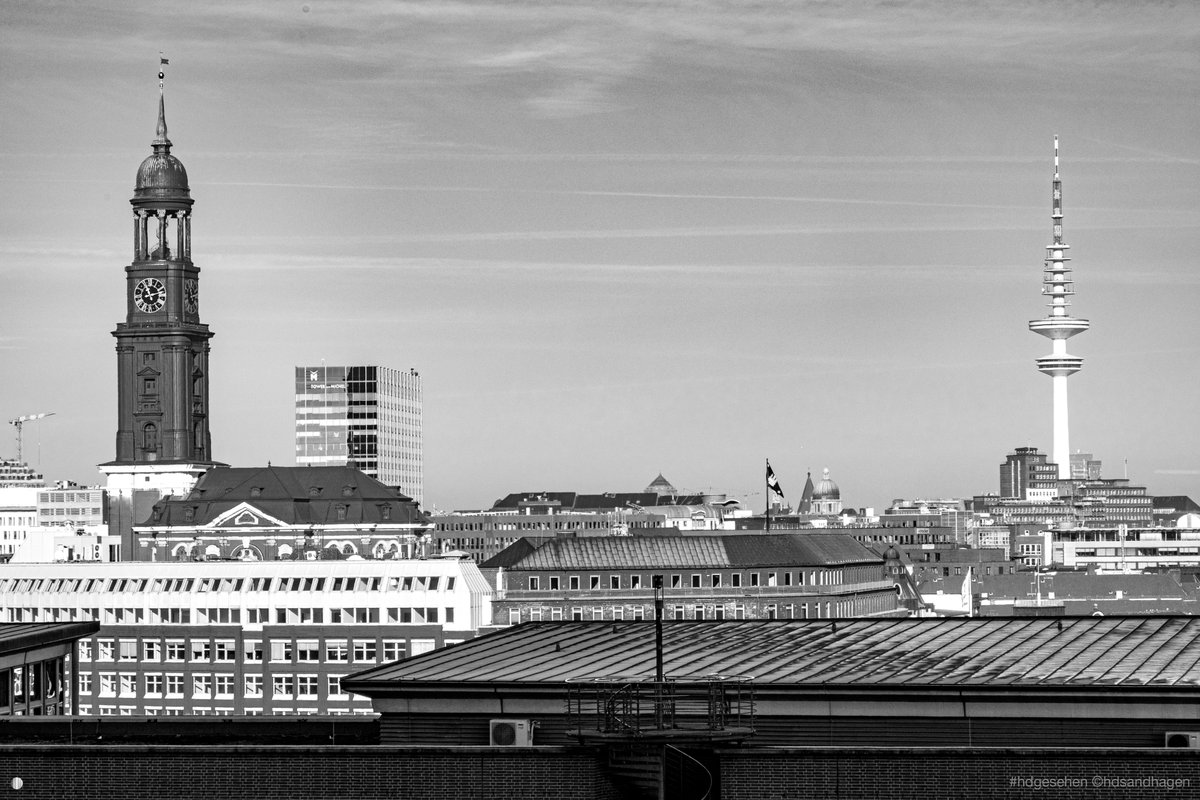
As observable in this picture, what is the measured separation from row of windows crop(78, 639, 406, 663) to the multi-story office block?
6 cm

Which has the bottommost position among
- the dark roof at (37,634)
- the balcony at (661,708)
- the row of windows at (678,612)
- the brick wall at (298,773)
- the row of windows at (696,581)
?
the row of windows at (678,612)

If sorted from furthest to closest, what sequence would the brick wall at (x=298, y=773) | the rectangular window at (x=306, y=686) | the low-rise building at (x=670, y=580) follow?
the low-rise building at (x=670, y=580) → the rectangular window at (x=306, y=686) → the brick wall at (x=298, y=773)

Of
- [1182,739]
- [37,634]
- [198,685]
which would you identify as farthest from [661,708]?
[198,685]

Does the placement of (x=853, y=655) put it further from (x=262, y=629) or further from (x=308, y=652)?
(x=262, y=629)

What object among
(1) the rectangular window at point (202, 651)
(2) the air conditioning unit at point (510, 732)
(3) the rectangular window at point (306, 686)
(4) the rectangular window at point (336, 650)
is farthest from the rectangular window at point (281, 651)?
(2) the air conditioning unit at point (510, 732)

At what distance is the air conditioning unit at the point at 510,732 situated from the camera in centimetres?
4550

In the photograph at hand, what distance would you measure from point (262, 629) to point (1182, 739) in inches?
4595

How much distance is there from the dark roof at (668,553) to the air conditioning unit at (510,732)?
113294 millimetres

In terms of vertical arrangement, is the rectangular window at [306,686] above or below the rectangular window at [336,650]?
below

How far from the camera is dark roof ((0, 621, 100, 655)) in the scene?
57.8 meters

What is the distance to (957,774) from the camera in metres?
40.1

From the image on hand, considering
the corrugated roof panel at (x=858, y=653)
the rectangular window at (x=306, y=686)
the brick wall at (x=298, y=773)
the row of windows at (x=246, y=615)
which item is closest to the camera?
the brick wall at (x=298, y=773)

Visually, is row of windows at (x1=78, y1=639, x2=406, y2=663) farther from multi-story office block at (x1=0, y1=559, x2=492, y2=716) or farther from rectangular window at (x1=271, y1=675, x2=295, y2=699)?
rectangular window at (x1=271, y1=675, x2=295, y2=699)

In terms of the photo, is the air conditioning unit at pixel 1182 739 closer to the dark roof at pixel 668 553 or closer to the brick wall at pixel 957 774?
the brick wall at pixel 957 774
